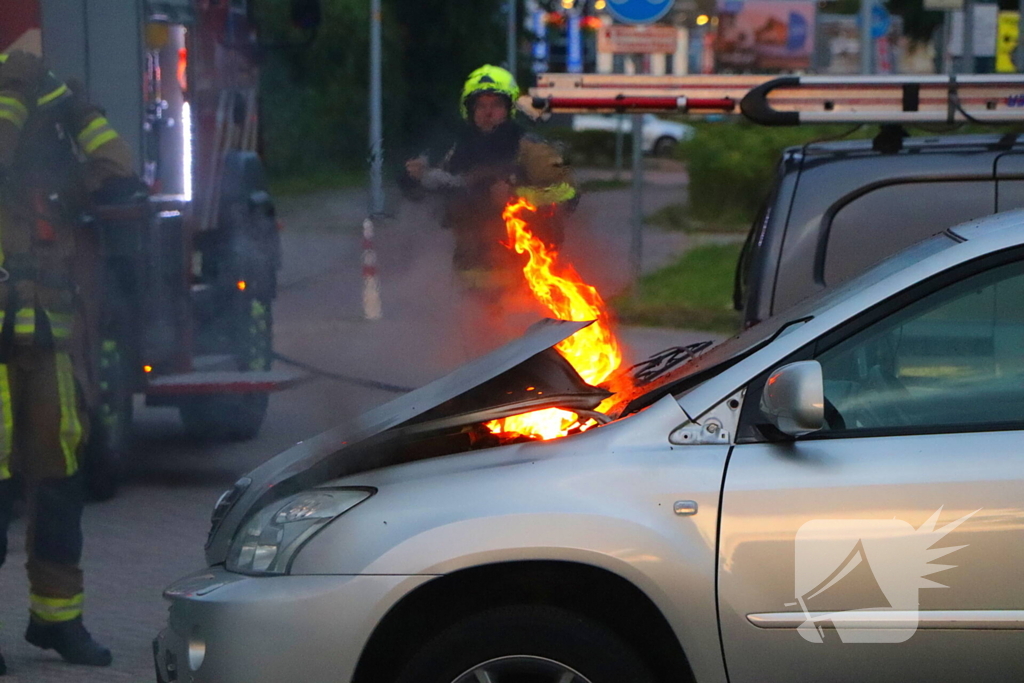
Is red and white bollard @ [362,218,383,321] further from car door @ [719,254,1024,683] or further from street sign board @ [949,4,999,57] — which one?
street sign board @ [949,4,999,57]

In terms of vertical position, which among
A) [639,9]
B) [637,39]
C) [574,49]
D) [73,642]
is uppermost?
[574,49]

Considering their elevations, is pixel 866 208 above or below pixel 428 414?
above

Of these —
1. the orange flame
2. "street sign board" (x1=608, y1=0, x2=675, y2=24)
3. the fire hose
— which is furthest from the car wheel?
the orange flame

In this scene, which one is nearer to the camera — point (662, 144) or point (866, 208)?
point (866, 208)

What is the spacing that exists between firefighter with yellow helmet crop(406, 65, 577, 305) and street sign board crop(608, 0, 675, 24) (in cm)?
775

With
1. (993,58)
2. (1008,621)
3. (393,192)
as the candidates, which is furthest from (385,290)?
(993,58)

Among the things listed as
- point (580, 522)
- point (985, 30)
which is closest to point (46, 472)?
point (580, 522)

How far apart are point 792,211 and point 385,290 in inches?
77.4

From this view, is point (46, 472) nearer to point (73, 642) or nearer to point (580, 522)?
point (73, 642)

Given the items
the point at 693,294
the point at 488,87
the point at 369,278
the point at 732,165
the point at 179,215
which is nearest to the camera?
the point at 488,87

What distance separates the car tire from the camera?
341 cm

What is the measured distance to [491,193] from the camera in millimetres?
5672

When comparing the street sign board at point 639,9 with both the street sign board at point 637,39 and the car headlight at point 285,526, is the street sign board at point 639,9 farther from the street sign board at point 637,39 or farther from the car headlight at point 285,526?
the car headlight at point 285,526

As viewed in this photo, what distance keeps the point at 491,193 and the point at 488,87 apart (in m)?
0.74
